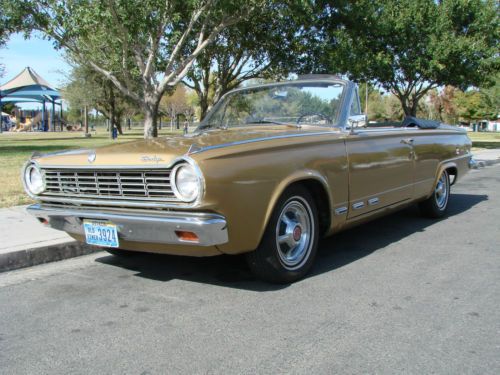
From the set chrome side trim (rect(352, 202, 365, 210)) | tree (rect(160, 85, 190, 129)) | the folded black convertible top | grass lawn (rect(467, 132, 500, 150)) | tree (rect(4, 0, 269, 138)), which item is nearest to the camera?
chrome side trim (rect(352, 202, 365, 210))

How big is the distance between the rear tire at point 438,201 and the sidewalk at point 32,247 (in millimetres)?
4255

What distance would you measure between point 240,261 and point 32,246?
6.83 feet

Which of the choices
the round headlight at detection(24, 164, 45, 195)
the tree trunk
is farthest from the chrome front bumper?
the tree trunk

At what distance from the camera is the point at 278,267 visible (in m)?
3.84

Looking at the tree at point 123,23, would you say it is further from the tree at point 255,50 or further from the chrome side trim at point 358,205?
the chrome side trim at point 358,205

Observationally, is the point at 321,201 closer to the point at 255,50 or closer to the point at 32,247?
the point at 32,247

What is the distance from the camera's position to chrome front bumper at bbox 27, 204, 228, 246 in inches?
128

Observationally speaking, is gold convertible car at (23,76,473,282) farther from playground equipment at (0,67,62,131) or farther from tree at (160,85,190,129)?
tree at (160,85,190,129)

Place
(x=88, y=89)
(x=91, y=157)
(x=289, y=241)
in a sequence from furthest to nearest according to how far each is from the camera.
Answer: (x=88, y=89) < (x=289, y=241) < (x=91, y=157)

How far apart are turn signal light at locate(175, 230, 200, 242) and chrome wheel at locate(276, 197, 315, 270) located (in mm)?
776

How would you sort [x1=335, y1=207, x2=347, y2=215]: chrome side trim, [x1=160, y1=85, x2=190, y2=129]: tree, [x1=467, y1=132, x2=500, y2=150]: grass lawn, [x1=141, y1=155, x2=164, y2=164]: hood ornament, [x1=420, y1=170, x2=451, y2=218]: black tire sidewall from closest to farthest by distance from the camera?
[x1=141, y1=155, x2=164, y2=164]: hood ornament → [x1=335, y1=207, x2=347, y2=215]: chrome side trim → [x1=420, y1=170, x2=451, y2=218]: black tire sidewall → [x1=467, y1=132, x2=500, y2=150]: grass lawn → [x1=160, y1=85, x2=190, y2=129]: tree

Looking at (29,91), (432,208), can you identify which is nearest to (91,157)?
(432,208)

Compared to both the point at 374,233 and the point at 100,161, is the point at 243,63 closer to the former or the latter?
the point at 374,233

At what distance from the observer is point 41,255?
4875 mm
